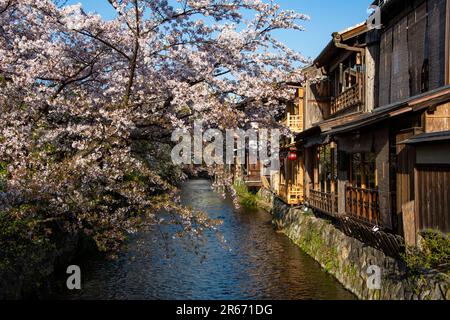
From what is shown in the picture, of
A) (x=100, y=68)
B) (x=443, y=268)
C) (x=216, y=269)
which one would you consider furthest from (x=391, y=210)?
(x=100, y=68)

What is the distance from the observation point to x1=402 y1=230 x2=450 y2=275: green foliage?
→ 30.2ft

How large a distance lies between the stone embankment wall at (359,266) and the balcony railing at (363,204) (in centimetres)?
83

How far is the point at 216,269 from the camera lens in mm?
16234

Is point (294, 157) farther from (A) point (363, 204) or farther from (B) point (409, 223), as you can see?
(B) point (409, 223)

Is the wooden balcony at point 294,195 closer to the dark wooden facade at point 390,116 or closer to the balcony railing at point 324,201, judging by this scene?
the dark wooden facade at point 390,116

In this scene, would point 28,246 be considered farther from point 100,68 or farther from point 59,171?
point 100,68

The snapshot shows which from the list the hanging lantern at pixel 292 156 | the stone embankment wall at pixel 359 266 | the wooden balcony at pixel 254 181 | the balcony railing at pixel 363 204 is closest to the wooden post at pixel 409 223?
the stone embankment wall at pixel 359 266

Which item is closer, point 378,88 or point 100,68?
point 100,68

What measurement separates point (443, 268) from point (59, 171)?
801 cm

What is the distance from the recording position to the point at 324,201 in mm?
19453

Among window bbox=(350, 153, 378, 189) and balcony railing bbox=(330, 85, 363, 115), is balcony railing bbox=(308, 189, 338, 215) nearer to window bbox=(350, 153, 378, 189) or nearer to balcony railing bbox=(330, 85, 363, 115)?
window bbox=(350, 153, 378, 189)

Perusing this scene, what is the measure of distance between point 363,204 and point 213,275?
5.66 m

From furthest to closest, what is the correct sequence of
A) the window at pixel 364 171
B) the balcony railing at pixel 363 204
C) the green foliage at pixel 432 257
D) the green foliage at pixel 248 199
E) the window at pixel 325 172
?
1. the green foliage at pixel 248 199
2. the window at pixel 325 172
3. the window at pixel 364 171
4. the balcony railing at pixel 363 204
5. the green foliage at pixel 432 257

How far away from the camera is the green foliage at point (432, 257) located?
30.2 feet
